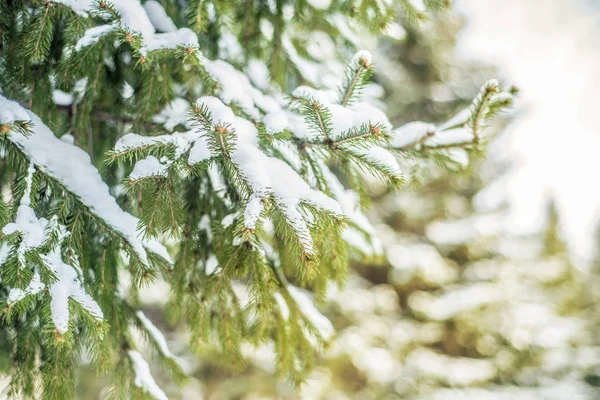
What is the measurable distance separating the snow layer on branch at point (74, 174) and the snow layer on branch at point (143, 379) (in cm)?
57

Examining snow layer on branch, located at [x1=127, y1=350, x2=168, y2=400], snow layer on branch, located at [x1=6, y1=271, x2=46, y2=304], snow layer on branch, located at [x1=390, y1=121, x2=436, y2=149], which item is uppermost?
snow layer on branch, located at [x1=390, y1=121, x2=436, y2=149]

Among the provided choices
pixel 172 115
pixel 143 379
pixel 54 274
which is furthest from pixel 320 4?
pixel 143 379

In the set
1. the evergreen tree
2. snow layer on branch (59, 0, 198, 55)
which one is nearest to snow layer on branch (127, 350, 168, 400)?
the evergreen tree

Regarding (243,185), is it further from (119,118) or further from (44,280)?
(119,118)

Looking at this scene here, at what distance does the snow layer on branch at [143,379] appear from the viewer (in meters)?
1.51

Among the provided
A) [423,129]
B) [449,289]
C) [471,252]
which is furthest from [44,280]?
[471,252]

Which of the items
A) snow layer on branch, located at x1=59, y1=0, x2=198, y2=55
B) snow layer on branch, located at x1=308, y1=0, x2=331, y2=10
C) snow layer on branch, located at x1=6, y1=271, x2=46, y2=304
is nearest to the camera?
snow layer on branch, located at x1=6, y1=271, x2=46, y2=304

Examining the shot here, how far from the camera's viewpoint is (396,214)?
644 centimetres

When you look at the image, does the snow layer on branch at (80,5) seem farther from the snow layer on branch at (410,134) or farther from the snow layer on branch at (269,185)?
the snow layer on branch at (410,134)

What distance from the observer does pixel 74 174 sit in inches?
51.9

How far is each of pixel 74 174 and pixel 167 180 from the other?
0.49 metres

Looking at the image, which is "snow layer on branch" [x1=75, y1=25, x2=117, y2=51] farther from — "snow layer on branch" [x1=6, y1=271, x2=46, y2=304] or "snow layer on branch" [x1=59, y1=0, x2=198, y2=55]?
"snow layer on branch" [x1=6, y1=271, x2=46, y2=304]

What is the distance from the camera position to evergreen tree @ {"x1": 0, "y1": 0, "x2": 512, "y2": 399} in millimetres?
1054

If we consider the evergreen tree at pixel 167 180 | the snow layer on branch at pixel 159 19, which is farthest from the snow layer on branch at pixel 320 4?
the snow layer on branch at pixel 159 19
